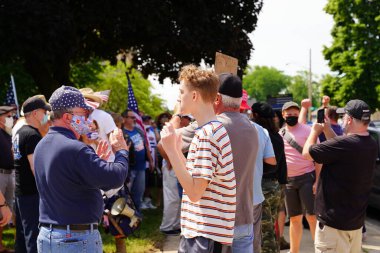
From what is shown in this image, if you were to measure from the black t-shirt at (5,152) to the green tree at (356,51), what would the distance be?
111ft

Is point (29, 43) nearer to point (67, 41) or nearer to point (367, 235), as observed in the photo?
point (67, 41)

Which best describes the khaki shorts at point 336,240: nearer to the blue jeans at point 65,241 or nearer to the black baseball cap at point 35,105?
the blue jeans at point 65,241

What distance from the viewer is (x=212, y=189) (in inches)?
128

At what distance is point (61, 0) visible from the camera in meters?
14.2

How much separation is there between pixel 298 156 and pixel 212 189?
4237 mm

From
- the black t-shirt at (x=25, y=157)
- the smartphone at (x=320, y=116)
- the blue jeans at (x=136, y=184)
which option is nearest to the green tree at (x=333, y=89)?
the blue jeans at (x=136, y=184)

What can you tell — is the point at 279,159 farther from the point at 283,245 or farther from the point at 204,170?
the point at 204,170

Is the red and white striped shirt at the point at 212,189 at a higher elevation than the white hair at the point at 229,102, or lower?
lower

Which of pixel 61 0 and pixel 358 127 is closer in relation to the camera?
pixel 358 127

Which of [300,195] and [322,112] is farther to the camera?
[300,195]

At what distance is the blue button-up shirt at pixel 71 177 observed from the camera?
351cm

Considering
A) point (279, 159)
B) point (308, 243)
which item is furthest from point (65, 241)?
point (308, 243)

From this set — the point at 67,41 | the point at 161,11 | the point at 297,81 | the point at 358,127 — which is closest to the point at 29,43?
the point at 67,41

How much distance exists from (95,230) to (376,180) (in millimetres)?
7644
